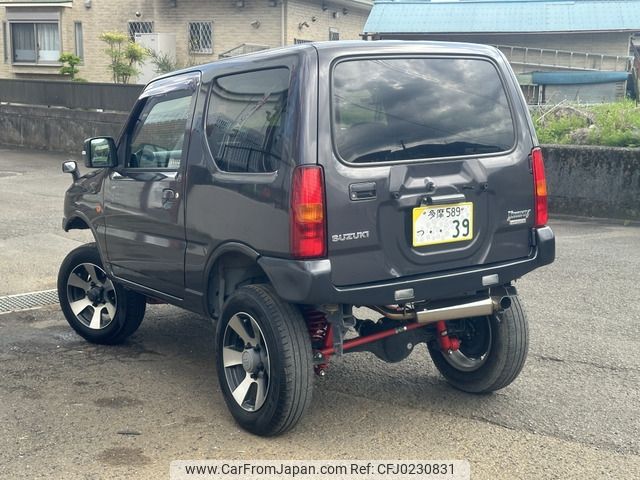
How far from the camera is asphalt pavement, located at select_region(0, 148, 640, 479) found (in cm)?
410

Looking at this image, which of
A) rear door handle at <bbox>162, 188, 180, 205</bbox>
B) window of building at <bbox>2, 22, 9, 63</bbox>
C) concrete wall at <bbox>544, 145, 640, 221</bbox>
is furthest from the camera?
window of building at <bbox>2, 22, 9, 63</bbox>

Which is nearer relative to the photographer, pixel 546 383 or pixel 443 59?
pixel 443 59

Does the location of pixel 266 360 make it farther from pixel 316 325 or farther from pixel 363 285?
pixel 363 285

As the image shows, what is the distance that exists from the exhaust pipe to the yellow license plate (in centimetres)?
36

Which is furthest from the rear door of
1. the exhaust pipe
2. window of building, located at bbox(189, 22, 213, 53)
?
window of building, located at bbox(189, 22, 213, 53)

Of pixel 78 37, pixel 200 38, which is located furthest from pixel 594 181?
pixel 78 37

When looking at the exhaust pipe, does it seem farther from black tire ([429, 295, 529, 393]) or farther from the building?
the building

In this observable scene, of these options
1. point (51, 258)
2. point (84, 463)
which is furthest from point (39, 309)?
point (84, 463)

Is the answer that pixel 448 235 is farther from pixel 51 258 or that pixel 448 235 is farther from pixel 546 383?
pixel 51 258

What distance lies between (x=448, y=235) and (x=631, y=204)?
7280 mm

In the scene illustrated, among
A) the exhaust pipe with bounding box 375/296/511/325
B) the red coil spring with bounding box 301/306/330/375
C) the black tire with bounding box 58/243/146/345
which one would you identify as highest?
the exhaust pipe with bounding box 375/296/511/325

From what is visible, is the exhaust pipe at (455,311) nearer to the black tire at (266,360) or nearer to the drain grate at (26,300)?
the black tire at (266,360)

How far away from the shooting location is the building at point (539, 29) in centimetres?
2672

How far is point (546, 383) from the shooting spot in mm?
5117
